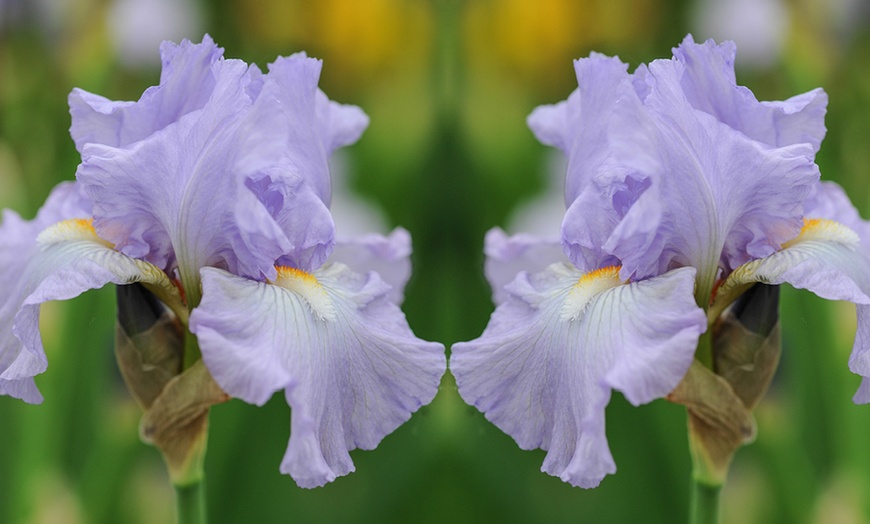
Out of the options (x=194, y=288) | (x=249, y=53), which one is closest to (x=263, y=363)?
(x=194, y=288)

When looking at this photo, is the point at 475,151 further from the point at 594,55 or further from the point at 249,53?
the point at 594,55

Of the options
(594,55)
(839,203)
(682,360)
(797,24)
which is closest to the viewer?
(682,360)

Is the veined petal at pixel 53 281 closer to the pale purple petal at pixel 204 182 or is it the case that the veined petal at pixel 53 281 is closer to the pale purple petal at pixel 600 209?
the pale purple petal at pixel 204 182

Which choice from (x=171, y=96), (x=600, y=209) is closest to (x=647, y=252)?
(x=600, y=209)

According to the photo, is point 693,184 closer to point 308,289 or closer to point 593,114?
point 593,114

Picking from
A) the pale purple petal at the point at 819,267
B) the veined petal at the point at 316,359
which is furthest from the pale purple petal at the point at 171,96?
the pale purple petal at the point at 819,267
